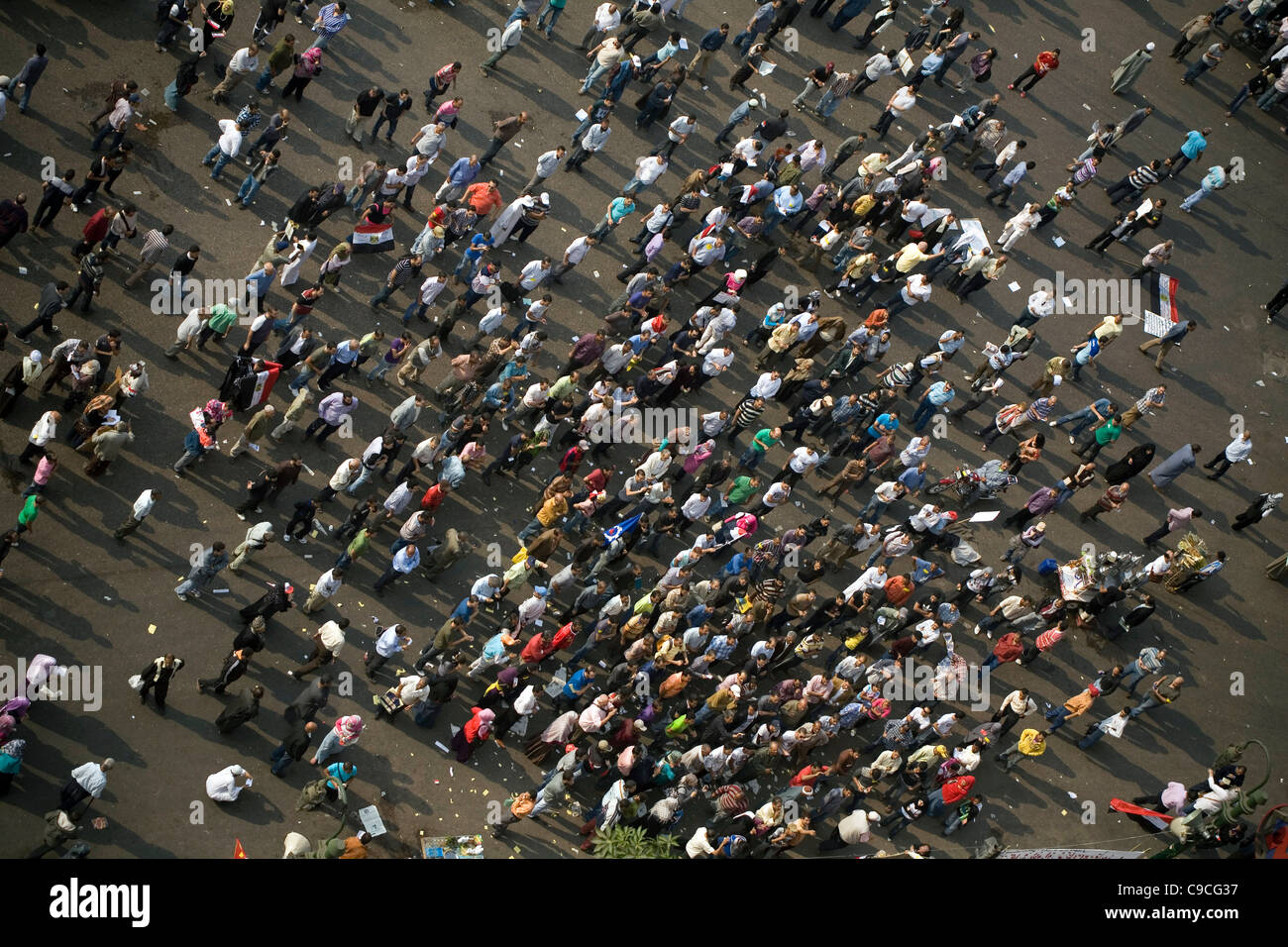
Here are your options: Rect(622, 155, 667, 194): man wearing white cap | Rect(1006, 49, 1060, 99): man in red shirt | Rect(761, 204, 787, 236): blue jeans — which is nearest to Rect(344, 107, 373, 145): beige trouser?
Rect(622, 155, 667, 194): man wearing white cap

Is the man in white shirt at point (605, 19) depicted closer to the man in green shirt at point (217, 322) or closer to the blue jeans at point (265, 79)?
the blue jeans at point (265, 79)

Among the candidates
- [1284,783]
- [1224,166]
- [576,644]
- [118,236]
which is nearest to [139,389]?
[118,236]

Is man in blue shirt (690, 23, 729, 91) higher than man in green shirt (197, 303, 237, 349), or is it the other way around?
man in blue shirt (690, 23, 729, 91)

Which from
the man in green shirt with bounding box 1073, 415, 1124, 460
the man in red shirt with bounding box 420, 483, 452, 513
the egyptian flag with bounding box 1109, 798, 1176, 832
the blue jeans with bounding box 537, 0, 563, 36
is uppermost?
the blue jeans with bounding box 537, 0, 563, 36

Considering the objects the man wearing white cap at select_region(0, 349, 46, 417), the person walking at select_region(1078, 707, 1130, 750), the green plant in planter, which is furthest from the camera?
the person walking at select_region(1078, 707, 1130, 750)

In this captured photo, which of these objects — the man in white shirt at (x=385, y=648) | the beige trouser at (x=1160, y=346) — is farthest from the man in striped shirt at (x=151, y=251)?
the beige trouser at (x=1160, y=346)

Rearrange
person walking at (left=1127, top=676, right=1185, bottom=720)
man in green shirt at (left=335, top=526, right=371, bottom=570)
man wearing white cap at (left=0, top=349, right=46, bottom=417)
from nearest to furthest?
man wearing white cap at (left=0, top=349, right=46, bottom=417) → man in green shirt at (left=335, top=526, right=371, bottom=570) → person walking at (left=1127, top=676, right=1185, bottom=720)

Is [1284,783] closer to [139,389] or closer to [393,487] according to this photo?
[393,487]

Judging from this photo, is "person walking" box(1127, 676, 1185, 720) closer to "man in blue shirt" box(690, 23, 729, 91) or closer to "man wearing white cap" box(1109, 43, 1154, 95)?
"man in blue shirt" box(690, 23, 729, 91)
